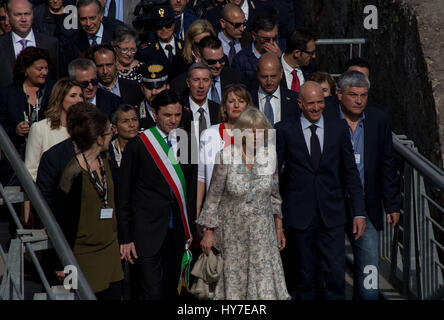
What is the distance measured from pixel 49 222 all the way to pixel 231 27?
14.8 ft

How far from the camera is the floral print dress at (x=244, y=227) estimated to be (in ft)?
20.2

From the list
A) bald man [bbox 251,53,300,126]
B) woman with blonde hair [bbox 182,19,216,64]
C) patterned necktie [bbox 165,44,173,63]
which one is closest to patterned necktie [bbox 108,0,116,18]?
patterned necktie [bbox 165,44,173,63]

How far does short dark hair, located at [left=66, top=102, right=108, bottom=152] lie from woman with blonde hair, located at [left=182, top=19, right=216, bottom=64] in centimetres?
275

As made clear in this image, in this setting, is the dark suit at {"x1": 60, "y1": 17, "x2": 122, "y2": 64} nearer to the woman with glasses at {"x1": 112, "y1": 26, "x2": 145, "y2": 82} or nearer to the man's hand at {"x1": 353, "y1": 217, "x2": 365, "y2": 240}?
the woman with glasses at {"x1": 112, "y1": 26, "x2": 145, "y2": 82}

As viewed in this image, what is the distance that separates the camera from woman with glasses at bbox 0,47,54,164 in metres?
7.37

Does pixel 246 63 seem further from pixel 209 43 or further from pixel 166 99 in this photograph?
pixel 166 99

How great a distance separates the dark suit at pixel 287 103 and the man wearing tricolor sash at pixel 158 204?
110cm

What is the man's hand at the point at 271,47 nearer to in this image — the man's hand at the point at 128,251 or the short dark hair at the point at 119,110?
the short dark hair at the point at 119,110

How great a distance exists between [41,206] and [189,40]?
3733mm

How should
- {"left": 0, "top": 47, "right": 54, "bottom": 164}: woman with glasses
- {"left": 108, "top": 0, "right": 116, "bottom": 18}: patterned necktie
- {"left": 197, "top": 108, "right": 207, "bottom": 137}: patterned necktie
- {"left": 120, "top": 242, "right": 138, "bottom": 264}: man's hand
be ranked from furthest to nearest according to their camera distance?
{"left": 108, "top": 0, "right": 116, "bottom": 18}: patterned necktie
{"left": 0, "top": 47, "right": 54, "bottom": 164}: woman with glasses
{"left": 197, "top": 108, "right": 207, "bottom": 137}: patterned necktie
{"left": 120, "top": 242, "right": 138, "bottom": 264}: man's hand

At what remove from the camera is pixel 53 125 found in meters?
6.55

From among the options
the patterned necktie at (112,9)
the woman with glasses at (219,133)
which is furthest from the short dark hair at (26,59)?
the patterned necktie at (112,9)
